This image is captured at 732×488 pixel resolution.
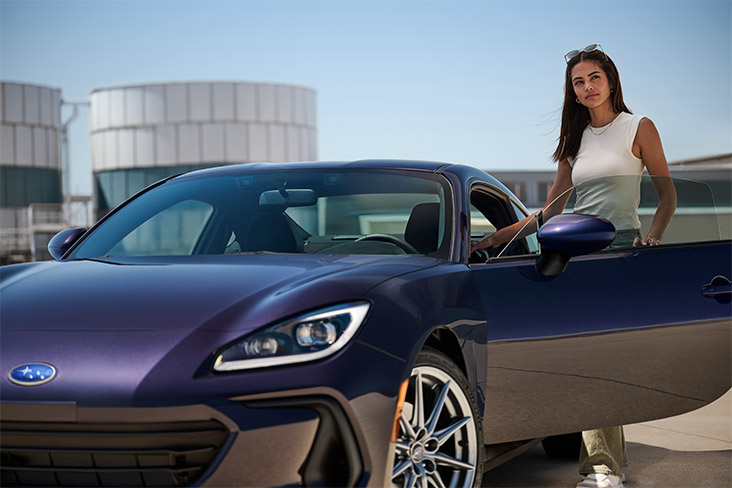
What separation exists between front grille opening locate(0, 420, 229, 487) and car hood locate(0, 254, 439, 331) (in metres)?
0.30

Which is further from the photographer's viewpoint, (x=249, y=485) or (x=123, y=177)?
(x=123, y=177)

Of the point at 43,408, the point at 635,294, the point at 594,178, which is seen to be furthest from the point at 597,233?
the point at 43,408

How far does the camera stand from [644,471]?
4352mm

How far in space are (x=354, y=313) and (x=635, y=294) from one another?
145 cm

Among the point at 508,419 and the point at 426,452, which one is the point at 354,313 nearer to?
the point at 426,452

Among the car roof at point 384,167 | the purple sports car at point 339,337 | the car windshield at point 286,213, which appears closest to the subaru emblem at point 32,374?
the purple sports car at point 339,337

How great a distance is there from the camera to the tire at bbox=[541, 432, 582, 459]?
458cm

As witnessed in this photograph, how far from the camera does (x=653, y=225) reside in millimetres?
3826

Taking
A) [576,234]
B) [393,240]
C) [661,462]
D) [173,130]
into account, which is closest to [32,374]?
[393,240]

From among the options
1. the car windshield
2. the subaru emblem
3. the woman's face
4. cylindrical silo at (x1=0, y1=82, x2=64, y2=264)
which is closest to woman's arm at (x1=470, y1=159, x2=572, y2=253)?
the car windshield

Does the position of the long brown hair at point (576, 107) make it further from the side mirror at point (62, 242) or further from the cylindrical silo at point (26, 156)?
the cylindrical silo at point (26, 156)

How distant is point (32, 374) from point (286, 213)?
1745mm

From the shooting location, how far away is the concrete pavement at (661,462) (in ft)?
13.5

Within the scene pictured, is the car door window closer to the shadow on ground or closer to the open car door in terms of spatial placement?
the open car door
